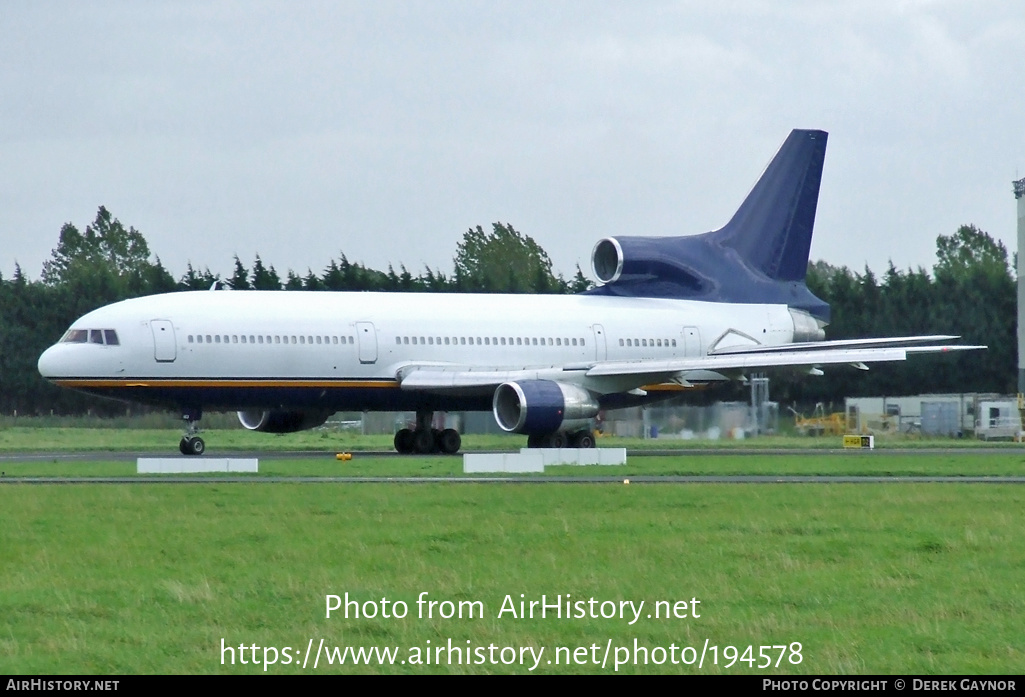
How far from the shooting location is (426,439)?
43.2 meters

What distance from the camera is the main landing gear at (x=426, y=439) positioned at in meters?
43.2

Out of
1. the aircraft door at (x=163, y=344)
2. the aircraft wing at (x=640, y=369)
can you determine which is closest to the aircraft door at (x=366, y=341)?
the aircraft wing at (x=640, y=369)

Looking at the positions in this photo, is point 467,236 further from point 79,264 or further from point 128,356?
point 128,356

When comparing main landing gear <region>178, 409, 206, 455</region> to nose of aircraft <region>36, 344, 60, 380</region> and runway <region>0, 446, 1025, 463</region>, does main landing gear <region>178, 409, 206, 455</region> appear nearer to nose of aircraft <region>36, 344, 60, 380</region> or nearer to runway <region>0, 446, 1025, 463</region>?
runway <region>0, 446, 1025, 463</region>

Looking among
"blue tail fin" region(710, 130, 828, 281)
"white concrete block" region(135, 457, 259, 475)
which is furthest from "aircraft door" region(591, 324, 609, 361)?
"white concrete block" region(135, 457, 259, 475)

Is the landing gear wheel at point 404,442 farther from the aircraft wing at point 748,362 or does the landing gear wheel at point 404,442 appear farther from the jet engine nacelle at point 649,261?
the jet engine nacelle at point 649,261

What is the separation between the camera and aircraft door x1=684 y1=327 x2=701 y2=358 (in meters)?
47.3

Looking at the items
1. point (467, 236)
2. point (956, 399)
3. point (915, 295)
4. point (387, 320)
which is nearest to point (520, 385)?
point (387, 320)

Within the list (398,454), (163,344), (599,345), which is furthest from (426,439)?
(163,344)

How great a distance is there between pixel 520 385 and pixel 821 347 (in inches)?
379

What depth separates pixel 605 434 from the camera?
Answer: 58.1m

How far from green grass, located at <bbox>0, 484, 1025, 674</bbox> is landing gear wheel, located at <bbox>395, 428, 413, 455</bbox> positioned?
17.9 metres

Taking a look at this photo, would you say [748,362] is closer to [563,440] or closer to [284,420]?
[563,440]

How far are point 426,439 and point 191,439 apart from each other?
6.93m
